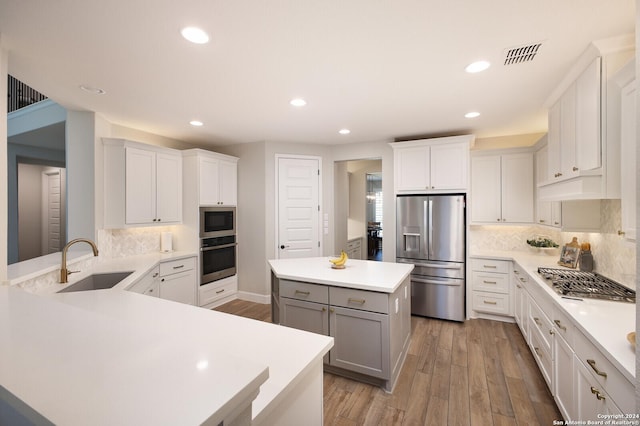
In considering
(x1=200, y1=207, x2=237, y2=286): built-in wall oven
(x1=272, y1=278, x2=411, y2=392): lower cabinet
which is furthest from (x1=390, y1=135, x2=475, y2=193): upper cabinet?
(x1=200, y1=207, x2=237, y2=286): built-in wall oven

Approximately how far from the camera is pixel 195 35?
169cm

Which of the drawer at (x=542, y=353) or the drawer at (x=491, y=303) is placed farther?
the drawer at (x=491, y=303)

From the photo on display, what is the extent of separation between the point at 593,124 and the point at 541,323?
1.57m

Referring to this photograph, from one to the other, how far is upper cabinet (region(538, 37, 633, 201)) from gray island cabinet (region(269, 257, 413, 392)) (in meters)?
1.41

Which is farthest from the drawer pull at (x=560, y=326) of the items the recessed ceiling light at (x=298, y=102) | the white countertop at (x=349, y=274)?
the recessed ceiling light at (x=298, y=102)

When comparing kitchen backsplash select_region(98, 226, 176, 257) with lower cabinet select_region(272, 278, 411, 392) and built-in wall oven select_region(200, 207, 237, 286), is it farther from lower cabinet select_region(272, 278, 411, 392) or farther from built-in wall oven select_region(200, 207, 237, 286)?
lower cabinet select_region(272, 278, 411, 392)

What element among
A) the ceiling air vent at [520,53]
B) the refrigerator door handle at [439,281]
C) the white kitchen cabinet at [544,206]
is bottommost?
the refrigerator door handle at [439,281]

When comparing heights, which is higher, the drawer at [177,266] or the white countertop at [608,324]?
the white countertop at [608,324]

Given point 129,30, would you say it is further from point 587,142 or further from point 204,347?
point 587,142

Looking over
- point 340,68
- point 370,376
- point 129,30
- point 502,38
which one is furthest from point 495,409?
point 129,30

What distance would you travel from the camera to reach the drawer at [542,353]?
212cm

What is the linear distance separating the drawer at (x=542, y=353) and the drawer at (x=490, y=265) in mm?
1099

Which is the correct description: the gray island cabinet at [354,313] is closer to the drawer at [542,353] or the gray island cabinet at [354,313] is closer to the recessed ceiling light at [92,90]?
the drawer at [542,353]

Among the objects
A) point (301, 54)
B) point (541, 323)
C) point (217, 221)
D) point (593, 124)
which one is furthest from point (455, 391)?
point (217, 221)
